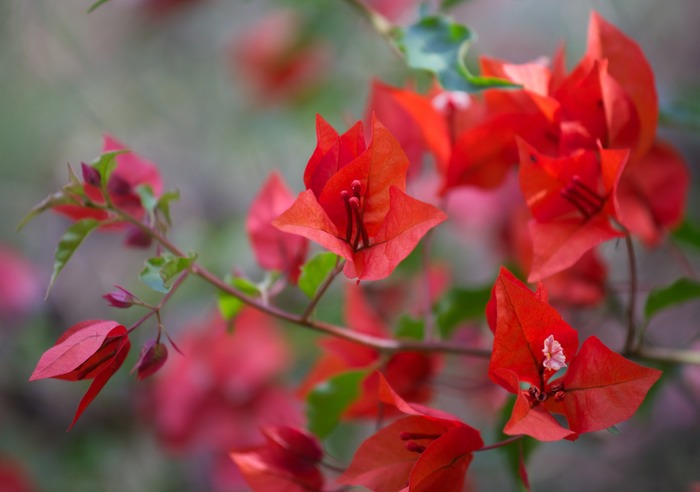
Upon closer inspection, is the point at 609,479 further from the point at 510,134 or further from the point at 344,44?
the point at 510,134

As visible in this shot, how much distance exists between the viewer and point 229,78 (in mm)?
2066

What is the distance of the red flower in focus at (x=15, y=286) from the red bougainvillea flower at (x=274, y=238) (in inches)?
34.1

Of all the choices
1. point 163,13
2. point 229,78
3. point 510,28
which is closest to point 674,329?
point 510,28

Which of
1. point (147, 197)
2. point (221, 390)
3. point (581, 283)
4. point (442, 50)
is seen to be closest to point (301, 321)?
point (147, 197)

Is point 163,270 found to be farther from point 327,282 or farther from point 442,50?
point 442,50

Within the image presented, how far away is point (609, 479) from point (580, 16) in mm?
1274

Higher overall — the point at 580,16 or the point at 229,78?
the point at 229,78

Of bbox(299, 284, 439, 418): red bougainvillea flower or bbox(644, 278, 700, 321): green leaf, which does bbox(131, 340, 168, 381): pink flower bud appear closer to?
bbox(299, 284, 439, 418): red bougainvillea flower

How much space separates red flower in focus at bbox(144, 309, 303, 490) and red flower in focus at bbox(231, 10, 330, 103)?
63 centimetres

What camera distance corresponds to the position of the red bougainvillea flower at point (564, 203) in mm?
537

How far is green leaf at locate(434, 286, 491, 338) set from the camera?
2.37 ft


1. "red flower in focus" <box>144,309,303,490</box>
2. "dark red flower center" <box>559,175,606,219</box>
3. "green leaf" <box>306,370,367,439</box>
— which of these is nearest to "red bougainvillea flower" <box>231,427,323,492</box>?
"green leaf" <box>306,370,367,439</box>

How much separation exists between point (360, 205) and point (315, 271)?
76 millimetres

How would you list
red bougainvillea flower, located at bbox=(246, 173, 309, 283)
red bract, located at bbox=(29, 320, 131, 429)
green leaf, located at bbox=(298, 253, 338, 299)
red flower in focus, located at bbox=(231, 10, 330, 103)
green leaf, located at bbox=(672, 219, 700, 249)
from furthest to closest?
red flower in focus, located at bbox=(231, 10, 330, 103) < green leaf, located at bbox=(672, 219, 700, 249) < red bougainvillea flower, located at bbox=(246, 173, 309, 283) < green leaf, located at bbox=(298, 253, 338, 299) < red bract, located at bbox=(29, 320, 131, 429)
